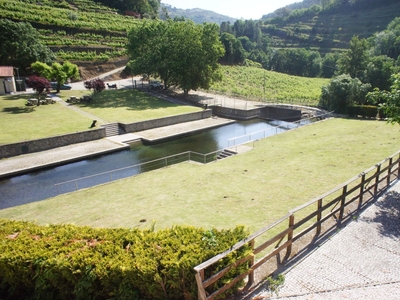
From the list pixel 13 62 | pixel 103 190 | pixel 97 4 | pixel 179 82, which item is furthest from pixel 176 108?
pixel 97 4

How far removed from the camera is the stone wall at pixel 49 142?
22.0 m

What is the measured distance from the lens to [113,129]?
2850 centimetres

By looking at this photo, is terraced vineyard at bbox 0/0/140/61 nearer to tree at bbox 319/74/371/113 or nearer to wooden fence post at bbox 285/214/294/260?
tree at bbox 319/74/371/113

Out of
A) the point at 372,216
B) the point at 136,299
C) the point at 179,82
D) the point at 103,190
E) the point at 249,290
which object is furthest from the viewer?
the point at 179,82

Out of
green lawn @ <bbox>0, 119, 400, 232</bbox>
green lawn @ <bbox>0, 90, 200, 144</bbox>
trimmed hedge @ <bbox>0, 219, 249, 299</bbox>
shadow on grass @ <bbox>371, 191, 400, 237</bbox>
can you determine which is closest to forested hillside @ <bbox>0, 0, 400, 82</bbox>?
green lawn @ <bbox>0, 90, 200, 144</bbox>

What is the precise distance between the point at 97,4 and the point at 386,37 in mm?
83120

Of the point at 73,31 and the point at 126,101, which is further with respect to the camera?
the point at 73,31

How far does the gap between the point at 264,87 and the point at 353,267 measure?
53.0 meters

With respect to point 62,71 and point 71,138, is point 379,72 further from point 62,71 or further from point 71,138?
point 62,71

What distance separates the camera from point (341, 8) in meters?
150

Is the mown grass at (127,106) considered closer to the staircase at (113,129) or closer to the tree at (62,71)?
the staircase at (113,129)

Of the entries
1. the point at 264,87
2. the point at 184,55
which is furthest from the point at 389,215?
the point at 264,87

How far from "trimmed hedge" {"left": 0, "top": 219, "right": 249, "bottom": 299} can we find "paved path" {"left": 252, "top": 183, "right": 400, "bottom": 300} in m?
1.49

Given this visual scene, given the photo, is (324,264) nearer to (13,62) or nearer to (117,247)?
(117,247)
